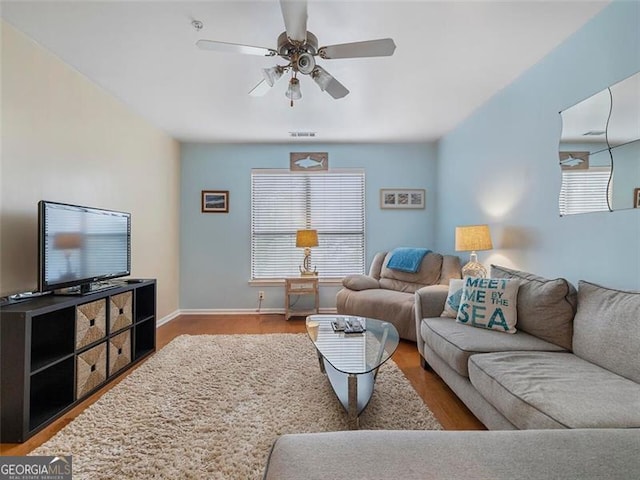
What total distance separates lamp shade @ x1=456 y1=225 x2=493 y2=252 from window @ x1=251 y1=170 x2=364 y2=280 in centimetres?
175

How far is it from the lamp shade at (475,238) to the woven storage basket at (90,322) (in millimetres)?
3146

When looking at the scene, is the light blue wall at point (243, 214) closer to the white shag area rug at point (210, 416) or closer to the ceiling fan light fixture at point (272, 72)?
the white shag area rug at point (210, 416)

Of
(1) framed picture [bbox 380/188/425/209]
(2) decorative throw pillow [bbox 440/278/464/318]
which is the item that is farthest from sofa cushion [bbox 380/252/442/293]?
(2) decorative throw pillow [bbox 440/278/464/318]

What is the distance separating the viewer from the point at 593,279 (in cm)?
194

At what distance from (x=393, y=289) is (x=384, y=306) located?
60cm

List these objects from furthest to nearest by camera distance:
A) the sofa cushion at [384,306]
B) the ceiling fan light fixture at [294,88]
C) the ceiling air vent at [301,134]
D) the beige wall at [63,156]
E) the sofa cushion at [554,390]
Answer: the ceiling air vent at [301,134]
the sofa cushion at [384,306]
the ceiling fan light fixture at [294,88]
the beige wall at [63,156]
the sofa cushion at [554,390]

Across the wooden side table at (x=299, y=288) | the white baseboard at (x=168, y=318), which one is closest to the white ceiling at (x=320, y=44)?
the wooden side table at (x=299, y=288)

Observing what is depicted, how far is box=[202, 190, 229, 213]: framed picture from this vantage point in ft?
14.4

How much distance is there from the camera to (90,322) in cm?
212

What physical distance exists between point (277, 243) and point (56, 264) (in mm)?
2726

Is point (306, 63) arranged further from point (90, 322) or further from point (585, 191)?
point (90, 322)

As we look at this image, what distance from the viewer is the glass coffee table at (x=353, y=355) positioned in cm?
165

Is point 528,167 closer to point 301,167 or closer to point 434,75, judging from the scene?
point 434,75

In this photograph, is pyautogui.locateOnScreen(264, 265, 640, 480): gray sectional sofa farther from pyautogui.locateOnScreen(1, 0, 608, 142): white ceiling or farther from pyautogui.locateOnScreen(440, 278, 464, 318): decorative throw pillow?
pyautogui.locateOnScreen(1, 0, 608, 142): white ceiling
